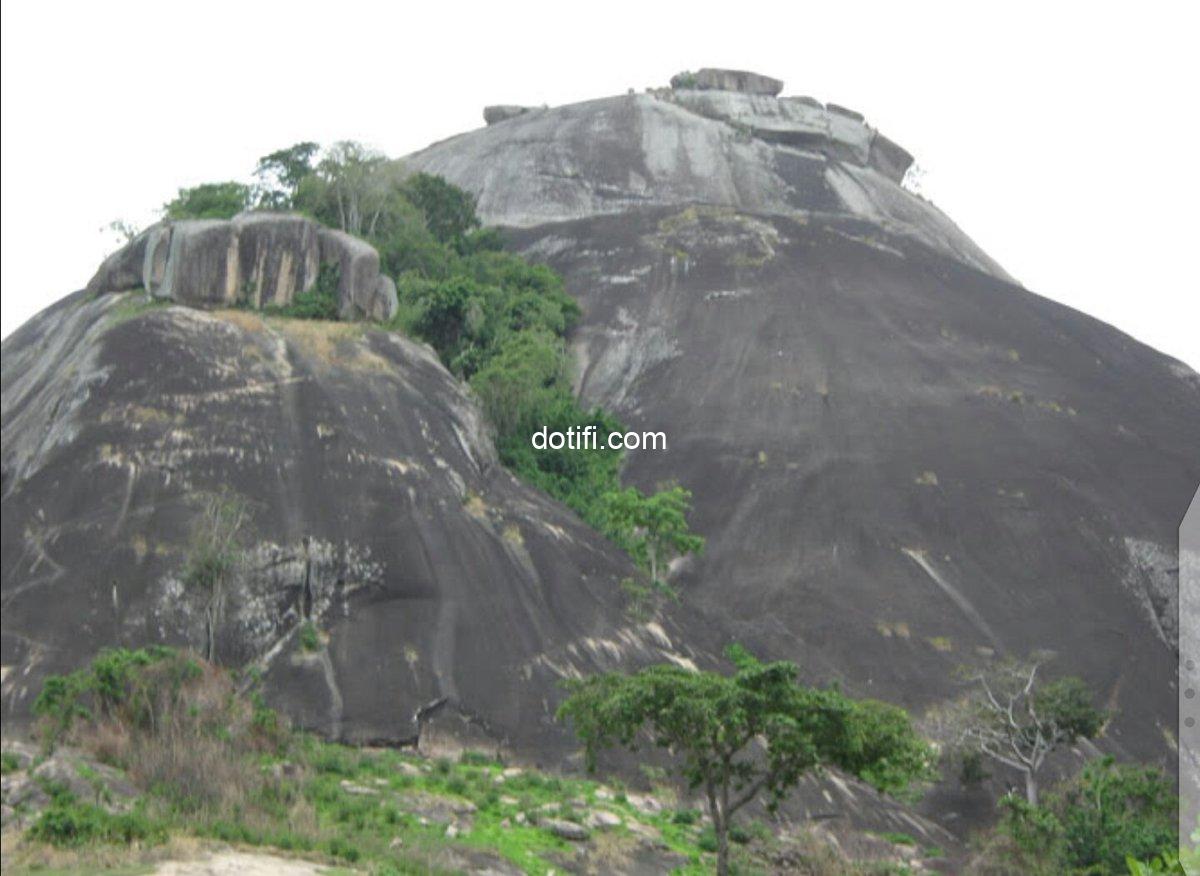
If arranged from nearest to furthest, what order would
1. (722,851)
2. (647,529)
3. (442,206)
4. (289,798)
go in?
(722,851)
(289,798)
(647,529)
(442,206)

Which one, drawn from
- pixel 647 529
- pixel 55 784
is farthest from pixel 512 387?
pixel 55 784

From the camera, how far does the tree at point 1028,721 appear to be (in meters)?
33.4

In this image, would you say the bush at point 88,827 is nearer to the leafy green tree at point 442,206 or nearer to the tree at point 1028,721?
the tree at point 1028,721

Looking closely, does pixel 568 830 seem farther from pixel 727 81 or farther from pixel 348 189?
pixel 727 81

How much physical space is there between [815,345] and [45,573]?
86.6 ft

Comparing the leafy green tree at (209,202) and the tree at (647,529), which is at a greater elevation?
the leafy green tree at (209,202)

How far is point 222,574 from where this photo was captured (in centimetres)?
3178

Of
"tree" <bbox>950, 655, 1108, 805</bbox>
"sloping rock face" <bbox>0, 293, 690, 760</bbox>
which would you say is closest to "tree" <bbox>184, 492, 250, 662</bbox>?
"sloping rock face" <bbox>0, 293, 690, 760</bbox>

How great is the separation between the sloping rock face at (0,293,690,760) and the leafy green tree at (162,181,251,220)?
40.3 feet

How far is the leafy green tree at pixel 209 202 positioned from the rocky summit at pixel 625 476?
4598 mm

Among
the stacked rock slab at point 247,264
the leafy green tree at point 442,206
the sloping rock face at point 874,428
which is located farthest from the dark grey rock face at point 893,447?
the stacked rock slab at point 247,264

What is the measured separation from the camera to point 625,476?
4631 cm

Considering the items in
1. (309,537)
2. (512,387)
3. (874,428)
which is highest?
(512,387)

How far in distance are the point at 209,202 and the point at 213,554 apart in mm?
24773
